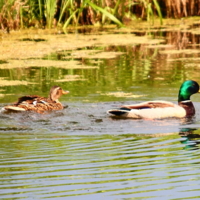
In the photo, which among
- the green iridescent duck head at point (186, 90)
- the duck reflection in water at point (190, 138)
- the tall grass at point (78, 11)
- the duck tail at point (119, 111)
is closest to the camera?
the duck reflection in water at point (190, 138)

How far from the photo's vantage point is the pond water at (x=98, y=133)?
5031 millimetres

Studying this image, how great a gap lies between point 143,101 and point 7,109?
1878mm

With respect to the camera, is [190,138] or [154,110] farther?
[154,110]

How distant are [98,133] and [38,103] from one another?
1530 mm

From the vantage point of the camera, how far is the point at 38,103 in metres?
8.60

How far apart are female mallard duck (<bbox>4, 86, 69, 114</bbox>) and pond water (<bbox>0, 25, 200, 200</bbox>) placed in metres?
0.12

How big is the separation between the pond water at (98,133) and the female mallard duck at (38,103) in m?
0.12

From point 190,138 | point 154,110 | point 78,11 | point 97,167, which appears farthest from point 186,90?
point 78,11

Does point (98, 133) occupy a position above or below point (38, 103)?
below

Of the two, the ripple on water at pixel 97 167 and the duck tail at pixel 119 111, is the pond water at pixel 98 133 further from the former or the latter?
the duck tail at pixel 119 111

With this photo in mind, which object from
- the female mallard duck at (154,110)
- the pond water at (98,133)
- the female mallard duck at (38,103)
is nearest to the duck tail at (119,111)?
the female mallard duck at (154,110)

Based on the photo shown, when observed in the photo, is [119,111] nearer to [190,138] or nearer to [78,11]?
[190,138]

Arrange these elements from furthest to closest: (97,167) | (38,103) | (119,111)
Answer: (38,103) < (119,111) < (97,167)

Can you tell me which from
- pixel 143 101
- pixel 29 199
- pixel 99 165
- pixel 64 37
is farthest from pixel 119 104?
pixel 64 37
